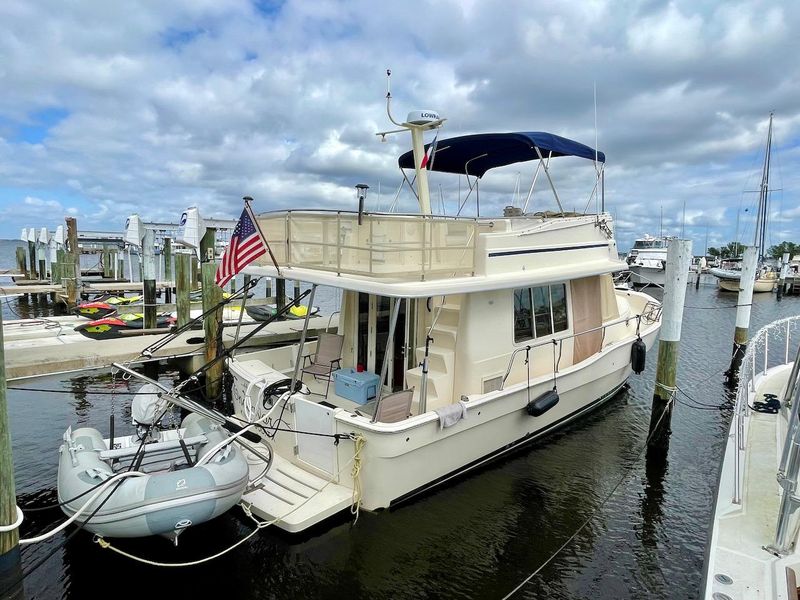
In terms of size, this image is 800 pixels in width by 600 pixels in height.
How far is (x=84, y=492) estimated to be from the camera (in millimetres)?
4770

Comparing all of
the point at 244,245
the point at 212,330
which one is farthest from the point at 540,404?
the point at 212,330

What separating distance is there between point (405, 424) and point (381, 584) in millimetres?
1688

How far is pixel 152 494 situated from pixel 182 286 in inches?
349

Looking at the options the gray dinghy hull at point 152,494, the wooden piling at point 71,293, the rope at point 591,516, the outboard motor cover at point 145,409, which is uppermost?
the wooden piling at point 71,293

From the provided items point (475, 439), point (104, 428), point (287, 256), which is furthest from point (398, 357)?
point (104, 428)

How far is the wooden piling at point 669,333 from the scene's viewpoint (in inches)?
336

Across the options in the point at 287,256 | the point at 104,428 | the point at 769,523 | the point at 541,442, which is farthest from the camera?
the point at 104,428

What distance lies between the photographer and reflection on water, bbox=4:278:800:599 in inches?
206

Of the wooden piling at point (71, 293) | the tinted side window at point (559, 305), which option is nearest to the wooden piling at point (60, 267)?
the wooden piling at point (71, 293)

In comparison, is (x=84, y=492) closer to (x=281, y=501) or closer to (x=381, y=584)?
(x=281, y=501)

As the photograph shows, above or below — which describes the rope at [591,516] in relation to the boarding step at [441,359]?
below

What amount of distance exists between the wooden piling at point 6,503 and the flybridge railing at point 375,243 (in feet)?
11.6

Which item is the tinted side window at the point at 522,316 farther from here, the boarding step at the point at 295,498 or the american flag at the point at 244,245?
the american flag at the point at 244,245

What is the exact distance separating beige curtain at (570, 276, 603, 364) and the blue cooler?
3.91 metres
